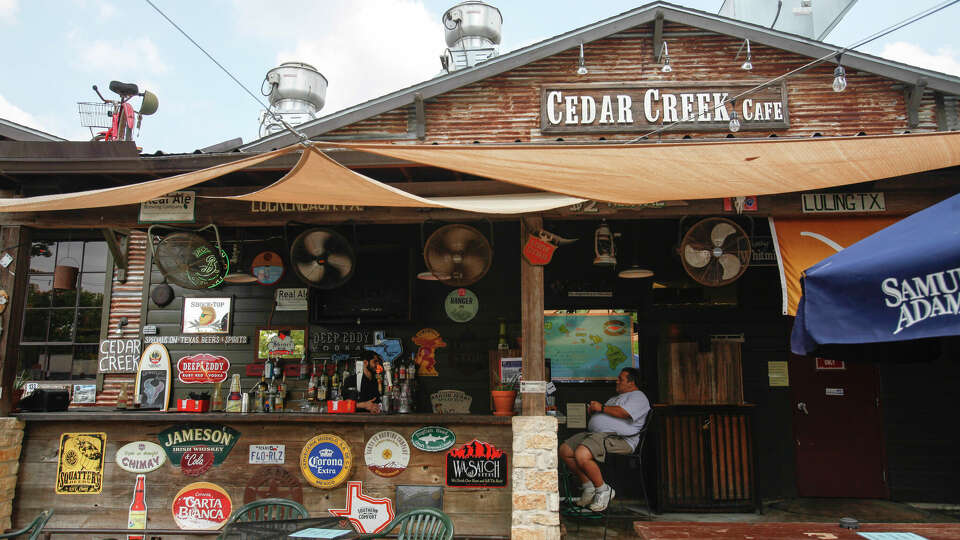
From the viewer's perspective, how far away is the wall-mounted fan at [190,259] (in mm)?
5441

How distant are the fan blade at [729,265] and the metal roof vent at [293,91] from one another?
861cm

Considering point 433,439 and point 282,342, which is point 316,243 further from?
point 433,439

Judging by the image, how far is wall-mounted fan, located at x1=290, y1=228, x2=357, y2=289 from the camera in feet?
18.2

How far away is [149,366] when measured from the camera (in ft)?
23.3

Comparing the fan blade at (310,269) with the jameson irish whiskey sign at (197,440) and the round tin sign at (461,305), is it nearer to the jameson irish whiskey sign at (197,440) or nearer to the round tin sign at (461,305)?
the jameson irish whiskey sign at (197,440)

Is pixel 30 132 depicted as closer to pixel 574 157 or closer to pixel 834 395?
pixel 574 157

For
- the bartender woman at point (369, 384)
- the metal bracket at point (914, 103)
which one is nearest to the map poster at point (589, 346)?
the bartender woman at point (369, 384)

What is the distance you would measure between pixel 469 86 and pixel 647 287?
3.00 meters

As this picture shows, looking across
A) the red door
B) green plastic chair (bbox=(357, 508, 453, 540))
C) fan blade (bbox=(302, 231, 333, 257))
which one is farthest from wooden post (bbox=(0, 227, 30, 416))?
the red door

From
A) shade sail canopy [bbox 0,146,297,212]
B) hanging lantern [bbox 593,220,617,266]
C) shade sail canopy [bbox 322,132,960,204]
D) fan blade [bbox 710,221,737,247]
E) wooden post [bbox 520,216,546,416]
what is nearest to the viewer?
shade sail canopy [bbox 322,132,960,204]

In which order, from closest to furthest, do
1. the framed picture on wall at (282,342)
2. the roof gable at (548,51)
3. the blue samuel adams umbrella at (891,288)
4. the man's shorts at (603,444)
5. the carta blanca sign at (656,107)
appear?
the blue samuel adams umbrella at (891,288) → the man's shorts at (603,444) → the carta blanca sign at (656,107) → the roof gable at (548,51) → the framed picture on wall at (282,342)

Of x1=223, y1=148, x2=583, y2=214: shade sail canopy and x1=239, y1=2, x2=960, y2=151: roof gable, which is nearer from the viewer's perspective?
x1=223, y1=148, x2=583, y2=214: shade sail canopy

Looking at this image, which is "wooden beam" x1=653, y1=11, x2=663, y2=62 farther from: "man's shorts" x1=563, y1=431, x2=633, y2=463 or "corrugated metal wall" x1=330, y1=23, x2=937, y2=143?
"man's shorts" x1=563, y1=431, x2=633, y2=463

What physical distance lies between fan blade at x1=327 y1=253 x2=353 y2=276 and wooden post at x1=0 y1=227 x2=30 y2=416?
99.6 inches
